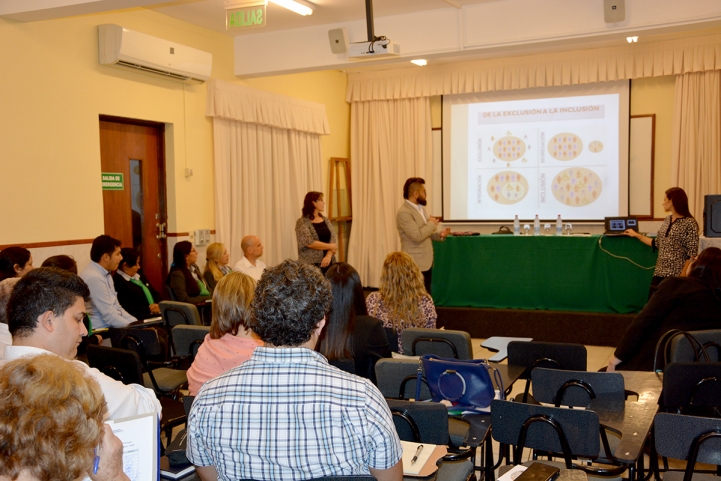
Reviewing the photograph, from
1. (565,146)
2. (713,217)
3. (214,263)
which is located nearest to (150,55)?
(214,263)

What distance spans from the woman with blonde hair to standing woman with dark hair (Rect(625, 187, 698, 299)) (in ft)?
12.6

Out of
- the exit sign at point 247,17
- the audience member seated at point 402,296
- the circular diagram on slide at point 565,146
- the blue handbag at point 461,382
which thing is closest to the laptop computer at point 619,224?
the circular diagram on slide at point 565,146

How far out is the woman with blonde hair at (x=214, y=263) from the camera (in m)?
6.09

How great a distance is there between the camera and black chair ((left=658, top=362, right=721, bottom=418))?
9.19 feet

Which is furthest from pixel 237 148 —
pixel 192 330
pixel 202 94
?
pixel 192 330

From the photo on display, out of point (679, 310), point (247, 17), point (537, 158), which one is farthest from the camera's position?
point (537, 158)

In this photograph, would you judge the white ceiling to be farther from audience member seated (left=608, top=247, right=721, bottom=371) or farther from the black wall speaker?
audience member seated (left=608, top=247, right=721, bottom=371)

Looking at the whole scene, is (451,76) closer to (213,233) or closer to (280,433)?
(213,233)

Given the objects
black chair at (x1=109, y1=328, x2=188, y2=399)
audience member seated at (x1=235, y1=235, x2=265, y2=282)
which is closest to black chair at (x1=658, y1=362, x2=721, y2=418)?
black chair at (x1=109, y1=328, x2=188, y2=399)

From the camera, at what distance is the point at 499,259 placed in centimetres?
686

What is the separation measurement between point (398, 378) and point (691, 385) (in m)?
1.27

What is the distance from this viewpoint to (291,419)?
62.5 inches

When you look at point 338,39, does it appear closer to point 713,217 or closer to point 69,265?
point 69,265

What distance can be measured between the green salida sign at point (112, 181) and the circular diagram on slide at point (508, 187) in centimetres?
476
